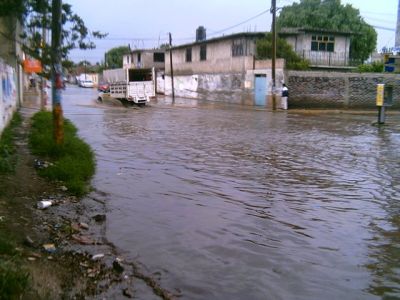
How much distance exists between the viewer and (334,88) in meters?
36.1

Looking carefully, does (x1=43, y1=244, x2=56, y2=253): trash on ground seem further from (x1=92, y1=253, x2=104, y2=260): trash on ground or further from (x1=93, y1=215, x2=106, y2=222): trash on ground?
(x1=93, y1=215, x2=106, y2=222): trash on ground

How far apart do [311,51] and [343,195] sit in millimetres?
34659

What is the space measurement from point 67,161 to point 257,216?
4.44 metres

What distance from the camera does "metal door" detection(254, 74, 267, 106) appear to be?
121ft

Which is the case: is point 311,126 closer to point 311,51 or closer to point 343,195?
point 343,195

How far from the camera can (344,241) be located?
6559 mm

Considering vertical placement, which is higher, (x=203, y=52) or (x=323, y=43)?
(x=323, y=43)

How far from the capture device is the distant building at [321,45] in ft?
136

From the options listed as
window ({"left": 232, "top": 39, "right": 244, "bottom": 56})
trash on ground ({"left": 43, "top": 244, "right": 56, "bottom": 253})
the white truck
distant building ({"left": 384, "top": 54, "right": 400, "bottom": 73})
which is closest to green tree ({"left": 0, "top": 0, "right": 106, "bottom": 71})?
trash on ground ({"left": 43, "top": 244, "right": 56, "bottom": 253})

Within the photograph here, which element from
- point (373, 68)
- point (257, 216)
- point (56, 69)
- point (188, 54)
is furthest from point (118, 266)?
point (188, 54)

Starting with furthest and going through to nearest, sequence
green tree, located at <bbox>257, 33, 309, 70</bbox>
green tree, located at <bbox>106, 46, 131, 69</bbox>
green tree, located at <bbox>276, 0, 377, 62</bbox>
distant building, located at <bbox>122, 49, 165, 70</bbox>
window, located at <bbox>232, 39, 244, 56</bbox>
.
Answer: green tree, located at <bbox>106, 46, 131, 69</bbox> → distant building, located at <bbox>122, 49, 165, 70</bbox> → green tree, located at <bbox>276, 0, 377, 62</bbox> → window, located at <bbox>232, 39, 244, 56</bbox> → green tree, located at <bbox>257, 33, 309, 70</bbox>

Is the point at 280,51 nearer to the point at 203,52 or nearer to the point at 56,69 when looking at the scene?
the point at 203,52

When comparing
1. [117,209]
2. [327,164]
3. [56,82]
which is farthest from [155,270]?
[327,164]

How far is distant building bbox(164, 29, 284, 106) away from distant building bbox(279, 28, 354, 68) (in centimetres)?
368
